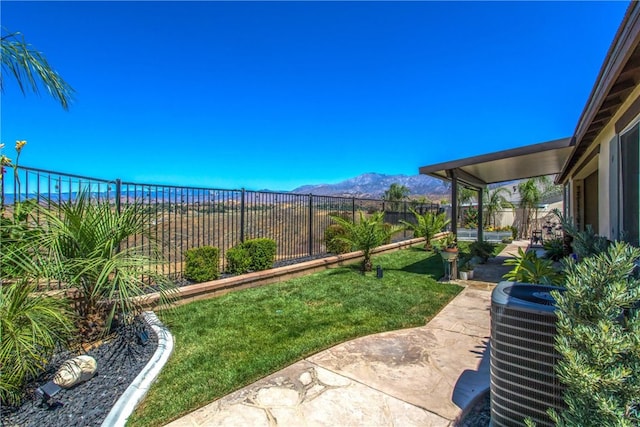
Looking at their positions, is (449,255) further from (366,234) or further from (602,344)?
(602,344)

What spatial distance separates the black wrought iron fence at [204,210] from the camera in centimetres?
391

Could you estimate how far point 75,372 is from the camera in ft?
9.17

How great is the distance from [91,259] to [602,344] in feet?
14.0

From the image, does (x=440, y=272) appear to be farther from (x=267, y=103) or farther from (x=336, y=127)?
(x=336, y=127)

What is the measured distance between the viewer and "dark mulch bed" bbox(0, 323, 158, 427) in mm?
2416

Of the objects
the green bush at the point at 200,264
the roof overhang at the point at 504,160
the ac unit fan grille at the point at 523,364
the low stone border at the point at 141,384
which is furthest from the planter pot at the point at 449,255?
the low stone border at the point at 141,384

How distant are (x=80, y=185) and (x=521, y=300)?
15.6 feet

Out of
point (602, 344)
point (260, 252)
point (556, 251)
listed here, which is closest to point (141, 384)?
point (602, 344)

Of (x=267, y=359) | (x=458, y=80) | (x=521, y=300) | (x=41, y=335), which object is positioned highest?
(x=458, y=80)

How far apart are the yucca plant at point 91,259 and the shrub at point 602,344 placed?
3.74m

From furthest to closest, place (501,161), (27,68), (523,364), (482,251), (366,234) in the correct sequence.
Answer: (482,251)
(501,161)
(366,234)
(27,68)
(523,364)

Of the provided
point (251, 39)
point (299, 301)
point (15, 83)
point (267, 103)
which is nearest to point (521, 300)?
point (299, 301)

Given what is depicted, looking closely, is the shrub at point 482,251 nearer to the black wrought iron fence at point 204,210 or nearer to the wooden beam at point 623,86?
the black wrought iron fence at point 204,210

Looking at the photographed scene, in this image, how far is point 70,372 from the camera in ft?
9.07
